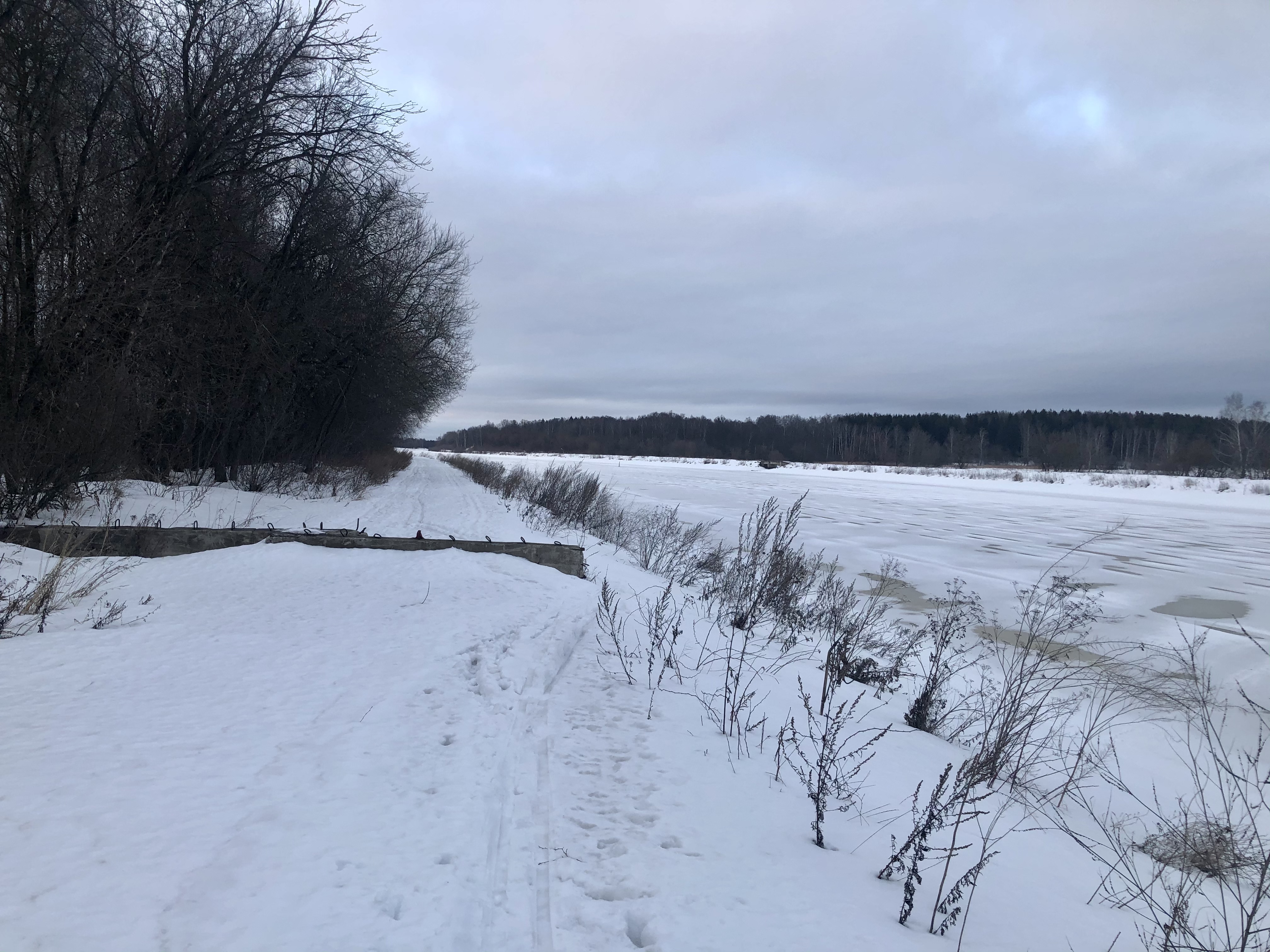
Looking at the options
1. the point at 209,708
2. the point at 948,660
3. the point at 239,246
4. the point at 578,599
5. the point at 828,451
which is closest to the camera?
the point at 209,708

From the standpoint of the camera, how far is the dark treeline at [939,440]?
62.7 m

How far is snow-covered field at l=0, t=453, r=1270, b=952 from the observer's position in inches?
98.3

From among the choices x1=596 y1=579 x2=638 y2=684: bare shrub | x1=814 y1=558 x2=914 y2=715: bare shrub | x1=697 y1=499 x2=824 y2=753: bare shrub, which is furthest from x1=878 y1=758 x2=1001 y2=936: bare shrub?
x1=596 y1=579 x2=638 y2=684: bare shrub

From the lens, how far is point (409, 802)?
329 centimetres

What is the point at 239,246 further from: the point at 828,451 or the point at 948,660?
the point at 828,451

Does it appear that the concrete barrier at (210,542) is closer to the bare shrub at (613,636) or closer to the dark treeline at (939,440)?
the bare shrub at (613,636)

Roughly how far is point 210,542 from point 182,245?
7.25 meters

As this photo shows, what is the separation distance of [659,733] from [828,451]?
112 metres

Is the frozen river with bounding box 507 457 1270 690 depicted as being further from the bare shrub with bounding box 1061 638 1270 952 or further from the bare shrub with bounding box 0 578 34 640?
the bare shrub with bounding box 0 578 34 640

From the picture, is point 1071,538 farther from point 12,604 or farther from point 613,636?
point 12,604

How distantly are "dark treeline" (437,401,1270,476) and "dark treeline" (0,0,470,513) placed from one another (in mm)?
66055

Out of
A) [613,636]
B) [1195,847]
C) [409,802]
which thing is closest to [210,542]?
[613,636]

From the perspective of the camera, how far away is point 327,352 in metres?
19.7

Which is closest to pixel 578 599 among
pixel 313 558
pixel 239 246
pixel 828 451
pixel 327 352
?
pixel 313 558
